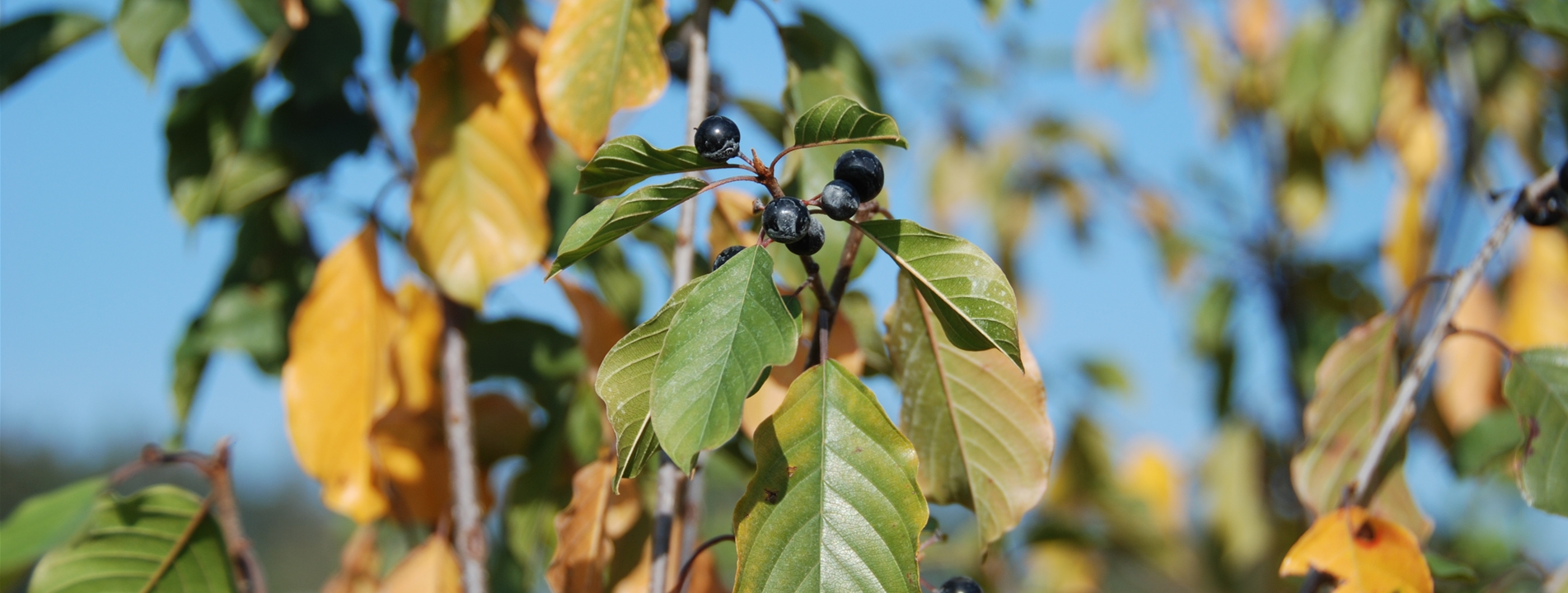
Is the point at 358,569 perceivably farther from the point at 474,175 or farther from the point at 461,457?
the point at 474,175

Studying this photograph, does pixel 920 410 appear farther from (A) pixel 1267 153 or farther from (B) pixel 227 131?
(A) pixel 1267 153

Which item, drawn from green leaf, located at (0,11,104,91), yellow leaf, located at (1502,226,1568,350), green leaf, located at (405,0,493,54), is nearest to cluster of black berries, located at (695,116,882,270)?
green leaf, located at (405,0,493,54)

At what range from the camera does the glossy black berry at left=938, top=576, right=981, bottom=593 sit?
0.75 m

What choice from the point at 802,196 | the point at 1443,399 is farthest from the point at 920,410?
the point at 1443,399

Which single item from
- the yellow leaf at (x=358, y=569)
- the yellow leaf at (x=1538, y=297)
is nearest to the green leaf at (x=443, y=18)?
the yellow leaf at (x=358, y=569)

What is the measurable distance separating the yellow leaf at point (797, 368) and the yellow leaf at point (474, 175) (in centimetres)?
34

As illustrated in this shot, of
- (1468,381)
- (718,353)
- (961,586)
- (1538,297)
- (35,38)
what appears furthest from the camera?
(1538,297)

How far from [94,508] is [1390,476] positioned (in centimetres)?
130

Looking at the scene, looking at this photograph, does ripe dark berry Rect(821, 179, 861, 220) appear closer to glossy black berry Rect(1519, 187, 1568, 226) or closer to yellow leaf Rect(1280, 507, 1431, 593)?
yellow leaf Rect(1280, 507, 1431, 593)

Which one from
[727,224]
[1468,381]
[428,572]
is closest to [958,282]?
[727,224]

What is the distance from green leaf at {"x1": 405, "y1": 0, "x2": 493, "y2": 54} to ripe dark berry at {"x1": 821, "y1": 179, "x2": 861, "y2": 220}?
533 millimetres

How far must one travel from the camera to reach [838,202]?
614 millimetres

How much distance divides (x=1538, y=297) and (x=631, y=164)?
1.81m

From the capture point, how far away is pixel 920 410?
0.84 m
